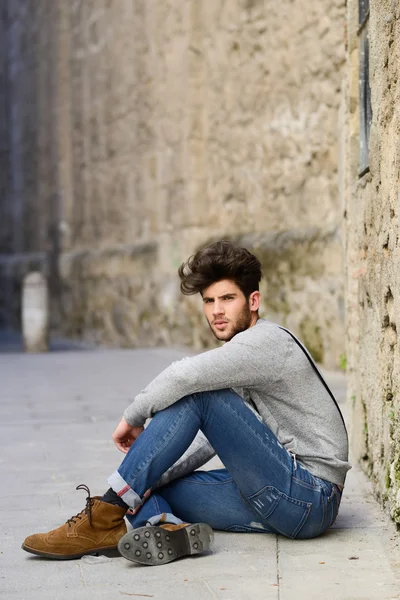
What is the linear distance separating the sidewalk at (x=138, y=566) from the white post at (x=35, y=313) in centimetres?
523

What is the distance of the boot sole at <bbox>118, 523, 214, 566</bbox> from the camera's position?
3.09m

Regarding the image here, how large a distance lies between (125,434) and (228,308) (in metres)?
0.47

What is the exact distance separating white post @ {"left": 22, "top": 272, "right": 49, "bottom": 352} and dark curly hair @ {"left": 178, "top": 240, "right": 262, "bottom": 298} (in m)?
7.98

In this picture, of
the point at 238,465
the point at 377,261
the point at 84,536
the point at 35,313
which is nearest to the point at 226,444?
the point at 238,465

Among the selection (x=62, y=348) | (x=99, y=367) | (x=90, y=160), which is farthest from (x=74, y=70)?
(x=99, y=367)

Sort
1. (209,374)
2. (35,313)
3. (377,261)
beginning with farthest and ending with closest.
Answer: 1. (35,313)
2. (377,261)
3. (209,374)

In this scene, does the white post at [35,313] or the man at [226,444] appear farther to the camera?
the white post at [35,313]

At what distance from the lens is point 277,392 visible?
Answer: 3.30m

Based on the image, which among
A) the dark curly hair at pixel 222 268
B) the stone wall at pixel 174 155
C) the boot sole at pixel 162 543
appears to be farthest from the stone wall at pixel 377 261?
the stone wall at pixel 174 155

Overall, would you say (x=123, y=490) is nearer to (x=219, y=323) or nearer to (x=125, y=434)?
(x=125, y=434)

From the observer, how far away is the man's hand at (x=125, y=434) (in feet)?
10.9

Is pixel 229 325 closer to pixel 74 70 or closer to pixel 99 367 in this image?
pixel 99 367

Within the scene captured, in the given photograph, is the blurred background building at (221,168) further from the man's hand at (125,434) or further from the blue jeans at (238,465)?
the man's hand at (125,434)

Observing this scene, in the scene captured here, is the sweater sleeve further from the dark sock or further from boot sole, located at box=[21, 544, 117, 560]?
boot sole, located at box=[21, 544, 117, 560]
